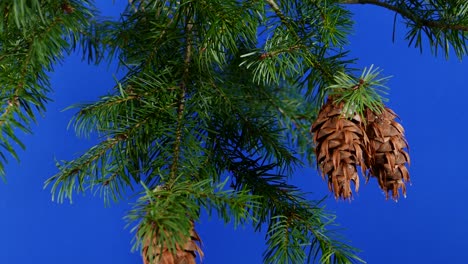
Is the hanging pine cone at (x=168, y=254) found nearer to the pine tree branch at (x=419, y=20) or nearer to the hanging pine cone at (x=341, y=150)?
the hanging pine cone at (x=341, y=150)

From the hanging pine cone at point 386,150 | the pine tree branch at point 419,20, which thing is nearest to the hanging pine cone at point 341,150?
the hanging pine cone at point 386,150

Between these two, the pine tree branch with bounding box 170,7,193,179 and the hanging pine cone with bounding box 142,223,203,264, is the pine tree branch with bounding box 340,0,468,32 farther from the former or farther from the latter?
the hanging pine cone with bounding box 142,223,203,264

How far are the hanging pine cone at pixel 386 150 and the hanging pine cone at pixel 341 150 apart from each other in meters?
0.01

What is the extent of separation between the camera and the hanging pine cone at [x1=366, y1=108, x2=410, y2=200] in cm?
38

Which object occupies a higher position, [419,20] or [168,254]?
[419,20]

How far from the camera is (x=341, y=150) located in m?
0.36

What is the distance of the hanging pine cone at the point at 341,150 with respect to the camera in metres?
0.36

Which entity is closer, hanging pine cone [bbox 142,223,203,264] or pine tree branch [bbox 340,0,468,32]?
hanging pine cone [bbox 142,223,203,264]

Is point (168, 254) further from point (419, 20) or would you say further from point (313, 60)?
point (419, 20)

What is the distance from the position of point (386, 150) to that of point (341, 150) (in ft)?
0.11

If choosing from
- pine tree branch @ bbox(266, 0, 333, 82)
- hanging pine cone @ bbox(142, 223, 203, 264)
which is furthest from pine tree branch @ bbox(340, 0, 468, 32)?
hanging pine cone @ bbox(142, 223, 203, 264)

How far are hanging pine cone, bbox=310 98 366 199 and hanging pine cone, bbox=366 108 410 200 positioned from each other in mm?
11

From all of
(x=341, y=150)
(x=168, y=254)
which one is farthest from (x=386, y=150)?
(x=168, y=254)

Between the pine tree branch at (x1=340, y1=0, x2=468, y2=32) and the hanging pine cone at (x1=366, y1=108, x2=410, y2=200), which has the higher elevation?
the pine tree branch at (x1=340, y1=0, x2=468, y2=32)
